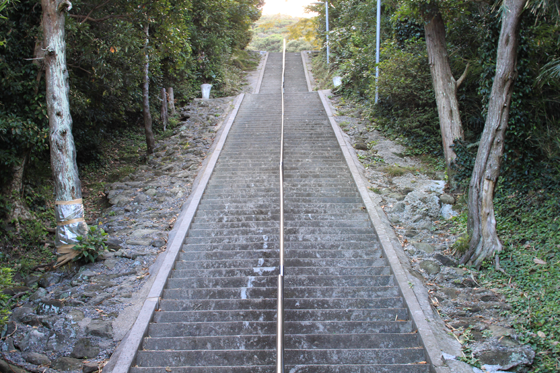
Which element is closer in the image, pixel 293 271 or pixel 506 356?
pixel 506 356

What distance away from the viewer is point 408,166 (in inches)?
386

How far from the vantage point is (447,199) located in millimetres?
7898

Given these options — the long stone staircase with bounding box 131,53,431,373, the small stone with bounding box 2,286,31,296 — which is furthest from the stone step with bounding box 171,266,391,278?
the small stone with bounding box 2,286,31,296

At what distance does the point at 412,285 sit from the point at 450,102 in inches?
196

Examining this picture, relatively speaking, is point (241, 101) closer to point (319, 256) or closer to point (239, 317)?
point (319, 256)

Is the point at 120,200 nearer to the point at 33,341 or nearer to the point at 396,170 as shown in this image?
the point at 33,341

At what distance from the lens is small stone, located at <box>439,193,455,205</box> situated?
7.83 m

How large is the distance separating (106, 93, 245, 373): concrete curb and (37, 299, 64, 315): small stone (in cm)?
117

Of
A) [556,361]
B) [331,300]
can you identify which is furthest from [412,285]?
[556,361]

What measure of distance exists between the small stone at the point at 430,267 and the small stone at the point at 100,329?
15.0 feet

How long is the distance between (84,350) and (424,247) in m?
5.28

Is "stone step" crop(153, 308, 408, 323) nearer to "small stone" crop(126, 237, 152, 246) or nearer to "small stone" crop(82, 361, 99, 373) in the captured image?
"small stone" crop(82, 361, 99, 373)

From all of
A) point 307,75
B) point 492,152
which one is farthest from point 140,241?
point 307,75

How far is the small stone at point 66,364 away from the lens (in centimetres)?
421
